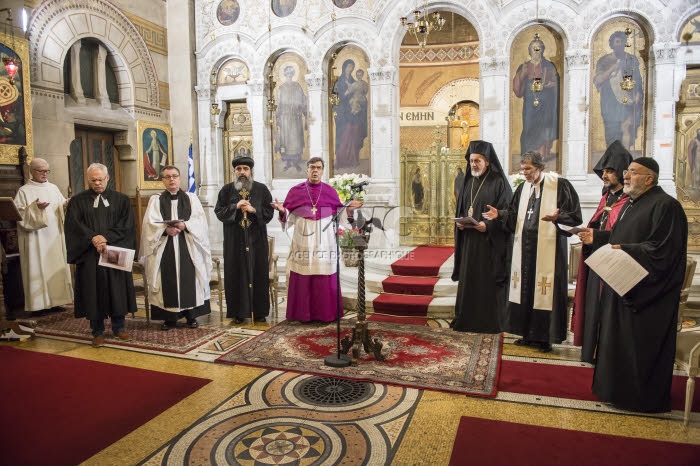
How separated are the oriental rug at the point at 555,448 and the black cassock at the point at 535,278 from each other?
1.85m

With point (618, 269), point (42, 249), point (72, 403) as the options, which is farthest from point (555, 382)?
point (42, 249)

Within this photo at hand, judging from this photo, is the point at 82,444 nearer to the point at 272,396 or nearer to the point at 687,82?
the point at 272,396

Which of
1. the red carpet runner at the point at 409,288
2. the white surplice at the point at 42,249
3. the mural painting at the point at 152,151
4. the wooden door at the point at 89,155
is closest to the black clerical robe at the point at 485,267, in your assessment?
the red carpet runner at the point at 409,288

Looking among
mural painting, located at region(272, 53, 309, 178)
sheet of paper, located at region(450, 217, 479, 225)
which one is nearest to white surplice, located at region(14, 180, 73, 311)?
mural painting, located at region(272, 53, 309, 178)

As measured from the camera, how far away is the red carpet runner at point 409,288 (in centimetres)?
682

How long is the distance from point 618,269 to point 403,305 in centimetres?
351

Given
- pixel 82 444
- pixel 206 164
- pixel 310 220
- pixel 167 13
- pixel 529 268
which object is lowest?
pixel 82 444

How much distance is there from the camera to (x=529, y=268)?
533 cm

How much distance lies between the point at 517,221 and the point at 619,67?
18.2ft

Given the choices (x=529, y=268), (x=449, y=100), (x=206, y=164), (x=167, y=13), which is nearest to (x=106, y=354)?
(x=529, y=268)

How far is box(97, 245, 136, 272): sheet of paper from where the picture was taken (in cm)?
555

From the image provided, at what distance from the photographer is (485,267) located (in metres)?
5.73

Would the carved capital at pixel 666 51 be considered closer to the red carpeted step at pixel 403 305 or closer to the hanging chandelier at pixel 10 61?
the red carpeted step at pixel 403 305

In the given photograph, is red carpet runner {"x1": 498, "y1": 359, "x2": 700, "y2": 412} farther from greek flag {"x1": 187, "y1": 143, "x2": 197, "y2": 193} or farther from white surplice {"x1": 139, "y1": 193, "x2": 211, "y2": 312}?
greek flag {"x1": 187, "y1": 143, "x2": 197, "y2": 193}
